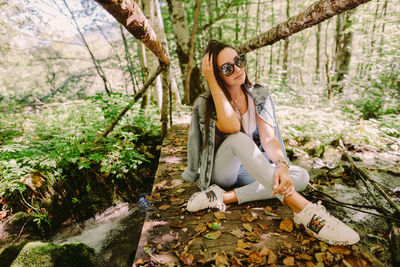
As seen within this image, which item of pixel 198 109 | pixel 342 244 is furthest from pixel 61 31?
pixel 342 244

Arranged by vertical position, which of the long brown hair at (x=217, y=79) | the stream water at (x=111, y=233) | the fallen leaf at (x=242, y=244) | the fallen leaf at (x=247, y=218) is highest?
the long brown hair at (x=217, y=79)

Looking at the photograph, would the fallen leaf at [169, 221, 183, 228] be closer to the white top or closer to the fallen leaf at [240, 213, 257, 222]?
the fallen leaf at [240, 213, 257, 222]

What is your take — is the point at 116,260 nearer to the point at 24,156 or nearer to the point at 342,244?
the point at 24,156

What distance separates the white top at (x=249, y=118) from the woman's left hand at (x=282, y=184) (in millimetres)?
647

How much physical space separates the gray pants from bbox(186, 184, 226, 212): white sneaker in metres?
0.19

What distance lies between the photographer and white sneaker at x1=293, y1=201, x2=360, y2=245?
1.51 metres

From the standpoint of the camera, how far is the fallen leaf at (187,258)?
1.52m

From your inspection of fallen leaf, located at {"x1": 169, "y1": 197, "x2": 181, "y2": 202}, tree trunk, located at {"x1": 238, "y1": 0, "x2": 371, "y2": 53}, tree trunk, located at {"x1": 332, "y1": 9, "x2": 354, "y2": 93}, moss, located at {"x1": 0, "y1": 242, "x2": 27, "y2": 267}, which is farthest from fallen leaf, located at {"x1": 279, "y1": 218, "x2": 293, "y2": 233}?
tree trunk, located at {"x1": 332, "y1": 9, "x2": 354, "y2": 93}

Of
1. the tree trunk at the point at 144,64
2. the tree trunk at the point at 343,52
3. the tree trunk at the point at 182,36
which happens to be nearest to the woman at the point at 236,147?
the tree trunk at the point at 144,64

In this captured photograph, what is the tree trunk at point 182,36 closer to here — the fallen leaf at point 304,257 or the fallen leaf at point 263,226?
the fallen leaf at point 263,226

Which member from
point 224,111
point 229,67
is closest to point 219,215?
point 224,111

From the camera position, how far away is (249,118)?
2.26 metres

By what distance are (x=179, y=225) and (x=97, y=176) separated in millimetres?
1986

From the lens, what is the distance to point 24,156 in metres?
2.72
